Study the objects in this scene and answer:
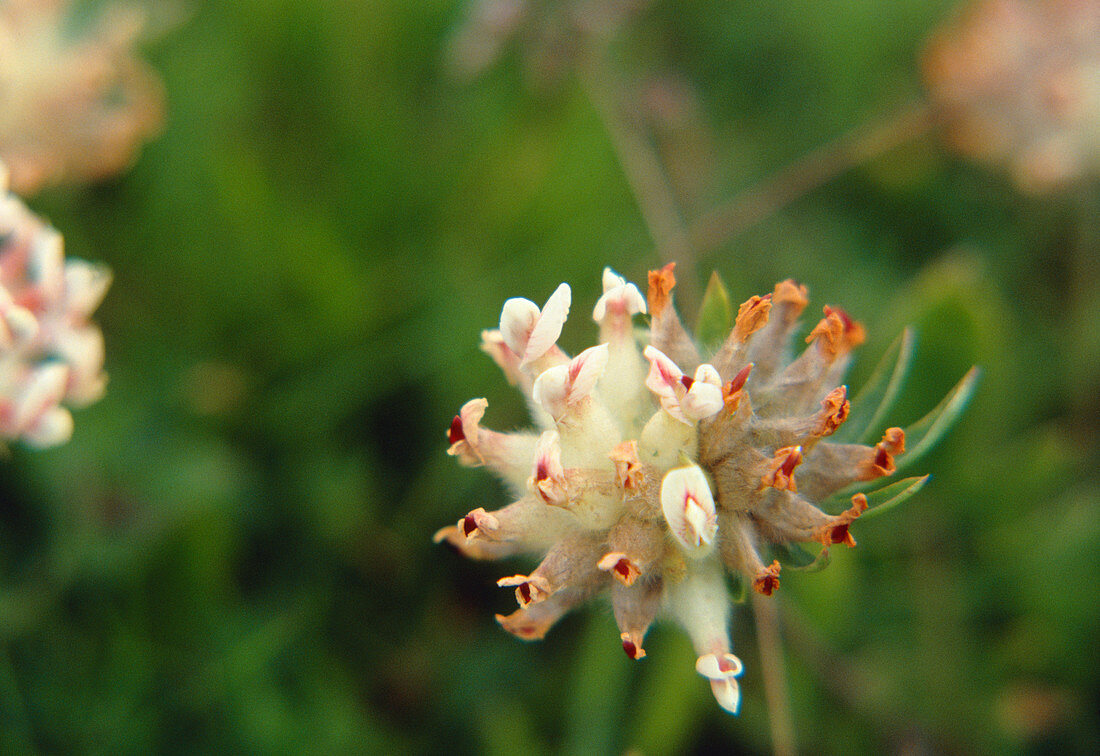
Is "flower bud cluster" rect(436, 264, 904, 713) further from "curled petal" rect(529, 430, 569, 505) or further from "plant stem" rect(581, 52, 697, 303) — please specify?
"plant stem" rect(581, 52, 697, 303)

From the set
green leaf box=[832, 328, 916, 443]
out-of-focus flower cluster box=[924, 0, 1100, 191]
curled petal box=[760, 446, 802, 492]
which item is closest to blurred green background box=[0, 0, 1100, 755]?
out-of-focus flower cluster box=[924, 0, 1100, 191]

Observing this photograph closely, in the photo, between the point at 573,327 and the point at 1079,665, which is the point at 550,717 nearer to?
the point at 573,327

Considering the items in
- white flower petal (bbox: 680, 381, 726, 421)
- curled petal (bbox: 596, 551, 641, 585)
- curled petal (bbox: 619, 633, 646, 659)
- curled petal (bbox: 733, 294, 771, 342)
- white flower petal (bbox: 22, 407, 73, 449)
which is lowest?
curled petal (bbox: 619, 633, 646, 659)

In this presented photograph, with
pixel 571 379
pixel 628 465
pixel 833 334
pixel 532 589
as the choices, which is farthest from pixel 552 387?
pixel 833 334

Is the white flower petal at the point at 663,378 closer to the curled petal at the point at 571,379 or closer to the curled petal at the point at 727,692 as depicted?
the curled petal at the point at 571,379

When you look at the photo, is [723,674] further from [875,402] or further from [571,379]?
[875,402]

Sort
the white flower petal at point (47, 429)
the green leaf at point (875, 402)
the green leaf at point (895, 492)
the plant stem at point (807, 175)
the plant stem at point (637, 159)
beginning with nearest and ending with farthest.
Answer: the green leaf at point (895, 492)
the green leaf at point (875, 402)
the white flower petal at point (47, 429)
the plant stem at point (637, 159)
the plant stem at point (807, 175)

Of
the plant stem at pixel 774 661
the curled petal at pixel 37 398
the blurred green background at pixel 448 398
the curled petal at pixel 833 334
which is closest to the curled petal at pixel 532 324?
the curled petal at pixel 833 334
